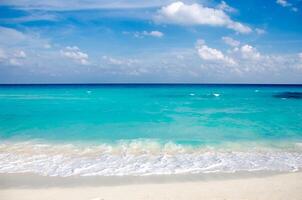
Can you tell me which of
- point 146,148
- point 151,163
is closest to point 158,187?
point 151,163

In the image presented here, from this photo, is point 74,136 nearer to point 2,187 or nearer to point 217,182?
point 2,187

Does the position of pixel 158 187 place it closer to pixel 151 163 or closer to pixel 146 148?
pixel 151 163

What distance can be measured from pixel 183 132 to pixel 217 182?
8363 mm

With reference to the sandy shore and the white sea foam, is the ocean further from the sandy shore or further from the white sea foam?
the sandy shore

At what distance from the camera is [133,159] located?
9945 millimetres

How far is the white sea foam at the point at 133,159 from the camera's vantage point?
8648 mm

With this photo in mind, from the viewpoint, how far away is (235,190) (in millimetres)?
6793

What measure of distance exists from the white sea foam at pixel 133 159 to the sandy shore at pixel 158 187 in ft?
1.87

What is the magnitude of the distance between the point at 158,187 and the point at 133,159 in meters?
3.02

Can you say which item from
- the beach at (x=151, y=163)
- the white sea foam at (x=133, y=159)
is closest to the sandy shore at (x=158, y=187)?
the beach at (x=151, y=163)

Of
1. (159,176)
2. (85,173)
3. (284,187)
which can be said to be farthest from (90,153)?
(284,187)

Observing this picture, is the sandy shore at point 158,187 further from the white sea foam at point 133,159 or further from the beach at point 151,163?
the white sea foam at point 133,159

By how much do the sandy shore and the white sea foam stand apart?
0.57m

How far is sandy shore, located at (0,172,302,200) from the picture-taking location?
6.44 m
